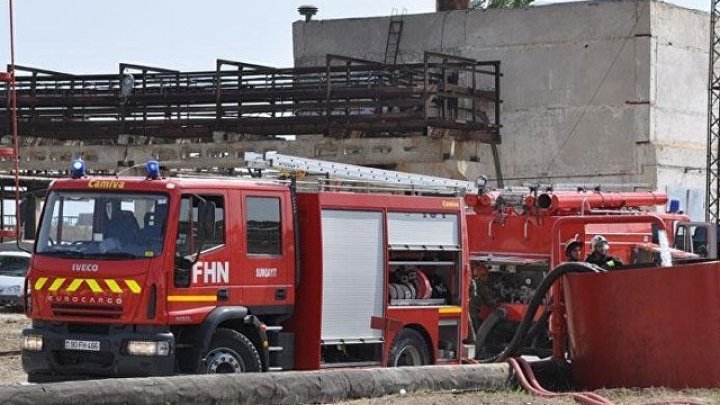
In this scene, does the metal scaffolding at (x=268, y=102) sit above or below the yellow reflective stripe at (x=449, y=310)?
above

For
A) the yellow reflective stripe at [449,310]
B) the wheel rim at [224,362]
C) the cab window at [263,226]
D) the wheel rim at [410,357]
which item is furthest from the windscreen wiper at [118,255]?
the yellow reflective stripe at [449,310]

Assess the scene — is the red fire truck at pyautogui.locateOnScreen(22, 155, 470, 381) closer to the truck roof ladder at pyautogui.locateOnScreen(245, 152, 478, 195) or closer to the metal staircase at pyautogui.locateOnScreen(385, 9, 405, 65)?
the truck roof ladder at pyautogui.locateOnScreen(245, 152, 478, 195)

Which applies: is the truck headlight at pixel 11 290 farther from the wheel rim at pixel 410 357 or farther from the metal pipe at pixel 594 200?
the wheel rim at pixel 410 357

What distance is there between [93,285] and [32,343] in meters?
0.98

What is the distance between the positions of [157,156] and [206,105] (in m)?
1.98

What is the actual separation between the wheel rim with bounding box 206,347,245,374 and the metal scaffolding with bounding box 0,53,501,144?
21947 mm

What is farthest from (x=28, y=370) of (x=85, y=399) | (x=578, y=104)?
(x=578, y=104)

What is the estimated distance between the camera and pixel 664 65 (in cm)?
4034

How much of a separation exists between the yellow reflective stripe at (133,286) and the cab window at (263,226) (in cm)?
151

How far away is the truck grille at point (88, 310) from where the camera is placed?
14492 millimetres

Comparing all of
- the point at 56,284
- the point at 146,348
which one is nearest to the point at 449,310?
the point at 146,348

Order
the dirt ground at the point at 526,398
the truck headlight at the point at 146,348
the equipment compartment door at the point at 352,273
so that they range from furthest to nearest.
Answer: the equipment compartment door at the point at 352,273 < the truck headlight at the point at 146,348 < the dirt ground at the point at 526,398

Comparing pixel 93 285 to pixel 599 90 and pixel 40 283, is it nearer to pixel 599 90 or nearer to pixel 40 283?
pixel 40 283

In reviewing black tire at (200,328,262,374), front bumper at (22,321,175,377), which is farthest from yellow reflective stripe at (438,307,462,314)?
front bumper at (22,321,175,377)
